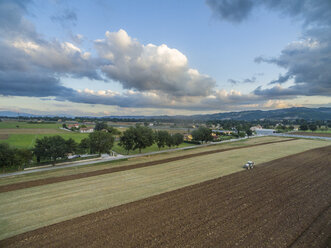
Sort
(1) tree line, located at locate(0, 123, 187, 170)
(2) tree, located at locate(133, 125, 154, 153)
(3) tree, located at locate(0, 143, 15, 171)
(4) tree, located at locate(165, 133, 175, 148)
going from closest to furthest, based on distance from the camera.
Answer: (3) tree, located at locate(0, 143, 15, 171) < (1) tree line, located at locate(0, 123, 187, 170) < (2) tree, located at locate(133, 125, 154, 153) < (4) tree, located at locate(165, 133, 175, 148)

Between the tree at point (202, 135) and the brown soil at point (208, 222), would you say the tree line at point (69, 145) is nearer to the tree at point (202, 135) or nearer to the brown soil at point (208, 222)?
the tree at point (202, 135)

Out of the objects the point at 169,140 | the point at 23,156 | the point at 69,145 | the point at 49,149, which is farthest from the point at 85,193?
the point at 169,140

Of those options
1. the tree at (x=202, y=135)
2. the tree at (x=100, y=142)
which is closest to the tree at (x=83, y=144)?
the tree at (x=100, y=142)

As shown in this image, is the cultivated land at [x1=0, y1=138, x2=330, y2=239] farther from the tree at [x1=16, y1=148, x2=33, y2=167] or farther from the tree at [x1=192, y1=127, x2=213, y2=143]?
the tree at [x1=192, y1=127, x2=213, y2=143]

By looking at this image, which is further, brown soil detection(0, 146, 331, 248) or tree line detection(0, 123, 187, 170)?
tree line detection(0, 123, 187, 170)

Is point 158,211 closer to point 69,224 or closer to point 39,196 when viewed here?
point 69,224

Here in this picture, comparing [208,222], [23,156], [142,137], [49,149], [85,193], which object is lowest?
[85,193]

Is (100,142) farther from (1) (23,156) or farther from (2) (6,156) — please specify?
(2) (6,156)

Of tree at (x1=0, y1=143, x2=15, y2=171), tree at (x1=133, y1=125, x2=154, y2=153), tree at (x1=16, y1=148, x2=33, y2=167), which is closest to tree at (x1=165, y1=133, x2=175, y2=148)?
tree at (x1=133, y1=125, x2=154, y2=153)
